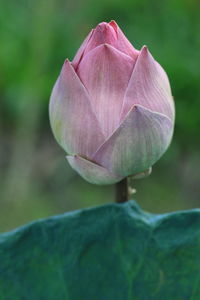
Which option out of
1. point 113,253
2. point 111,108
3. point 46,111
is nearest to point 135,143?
point 111,108

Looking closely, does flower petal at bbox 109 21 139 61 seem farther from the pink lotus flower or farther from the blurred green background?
the blurred green background

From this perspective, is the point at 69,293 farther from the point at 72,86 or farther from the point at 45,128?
the point at 45,128

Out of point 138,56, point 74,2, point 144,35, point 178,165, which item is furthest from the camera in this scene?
point 74,2

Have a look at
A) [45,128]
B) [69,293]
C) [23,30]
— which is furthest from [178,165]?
[69,293]

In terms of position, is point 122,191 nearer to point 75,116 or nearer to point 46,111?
point 75,116

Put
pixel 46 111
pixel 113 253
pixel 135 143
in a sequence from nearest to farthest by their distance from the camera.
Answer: pixel 135 143, pixel 113 253, pixel 46 111

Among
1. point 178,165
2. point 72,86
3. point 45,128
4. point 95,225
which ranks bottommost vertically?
point 178,165

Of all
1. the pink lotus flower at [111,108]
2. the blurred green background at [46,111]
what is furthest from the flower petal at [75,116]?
the blurred green background at [46,111]
